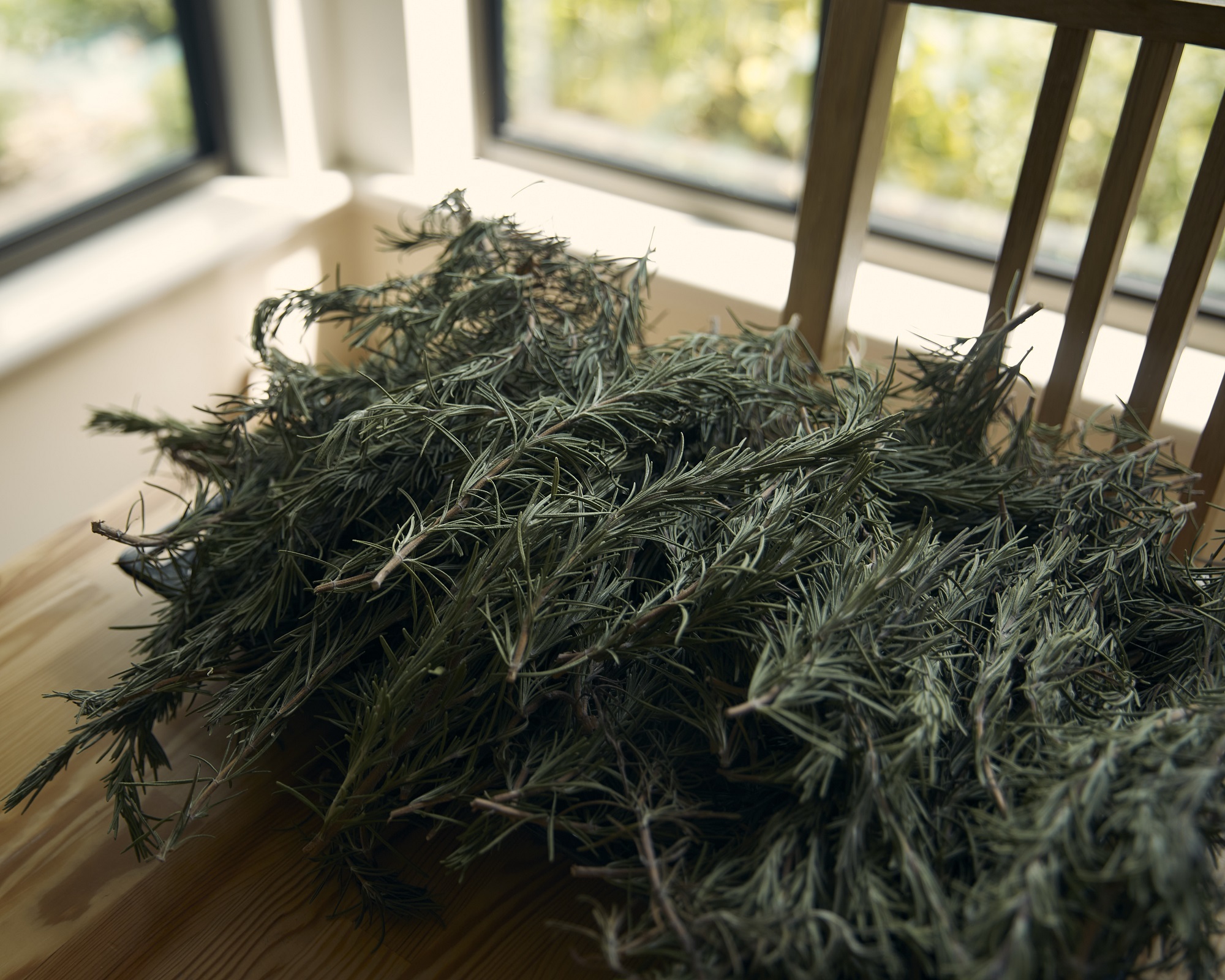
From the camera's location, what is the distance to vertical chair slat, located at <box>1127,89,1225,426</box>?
624 mm

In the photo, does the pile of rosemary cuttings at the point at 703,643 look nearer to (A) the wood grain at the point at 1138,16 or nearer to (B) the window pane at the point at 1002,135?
(A) the wood grain at the point at 1138,16

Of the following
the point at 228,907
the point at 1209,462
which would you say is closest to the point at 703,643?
the point at 228,907

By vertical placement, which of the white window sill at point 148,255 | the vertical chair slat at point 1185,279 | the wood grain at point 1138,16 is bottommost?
the white window sill at point 148,255

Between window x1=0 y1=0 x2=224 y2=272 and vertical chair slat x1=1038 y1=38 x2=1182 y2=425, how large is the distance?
1.24 m

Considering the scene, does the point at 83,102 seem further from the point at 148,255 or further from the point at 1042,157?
the point at 1042,157

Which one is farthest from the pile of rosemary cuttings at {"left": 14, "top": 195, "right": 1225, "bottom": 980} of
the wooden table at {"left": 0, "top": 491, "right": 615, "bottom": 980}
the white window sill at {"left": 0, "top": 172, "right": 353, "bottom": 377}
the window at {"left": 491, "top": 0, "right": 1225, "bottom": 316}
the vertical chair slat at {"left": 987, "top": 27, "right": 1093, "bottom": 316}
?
A: the window at {"left": 491, "top": 0, "right": 1225, "bottom": 316}

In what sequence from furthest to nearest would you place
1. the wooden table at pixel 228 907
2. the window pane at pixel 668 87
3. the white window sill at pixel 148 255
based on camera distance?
1. the window pane at pixel 668 87
2. the white window sill at pixel 148 255
3. the wooden table at pixel 228 907

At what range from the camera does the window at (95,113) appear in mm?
1316

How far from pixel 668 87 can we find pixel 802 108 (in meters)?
0.22

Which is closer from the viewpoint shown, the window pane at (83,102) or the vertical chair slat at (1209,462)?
the vertical chair slat at (1209,462)

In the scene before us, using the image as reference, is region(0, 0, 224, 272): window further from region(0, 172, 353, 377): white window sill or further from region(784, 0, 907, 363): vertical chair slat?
region(784, 0, 907, 363): vertical chair slat

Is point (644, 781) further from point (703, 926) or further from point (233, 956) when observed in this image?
point (233, 956)

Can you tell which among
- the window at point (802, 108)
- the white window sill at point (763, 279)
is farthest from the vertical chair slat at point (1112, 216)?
the window at point (802, 108)

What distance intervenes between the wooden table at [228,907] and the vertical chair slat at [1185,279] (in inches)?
18.3
